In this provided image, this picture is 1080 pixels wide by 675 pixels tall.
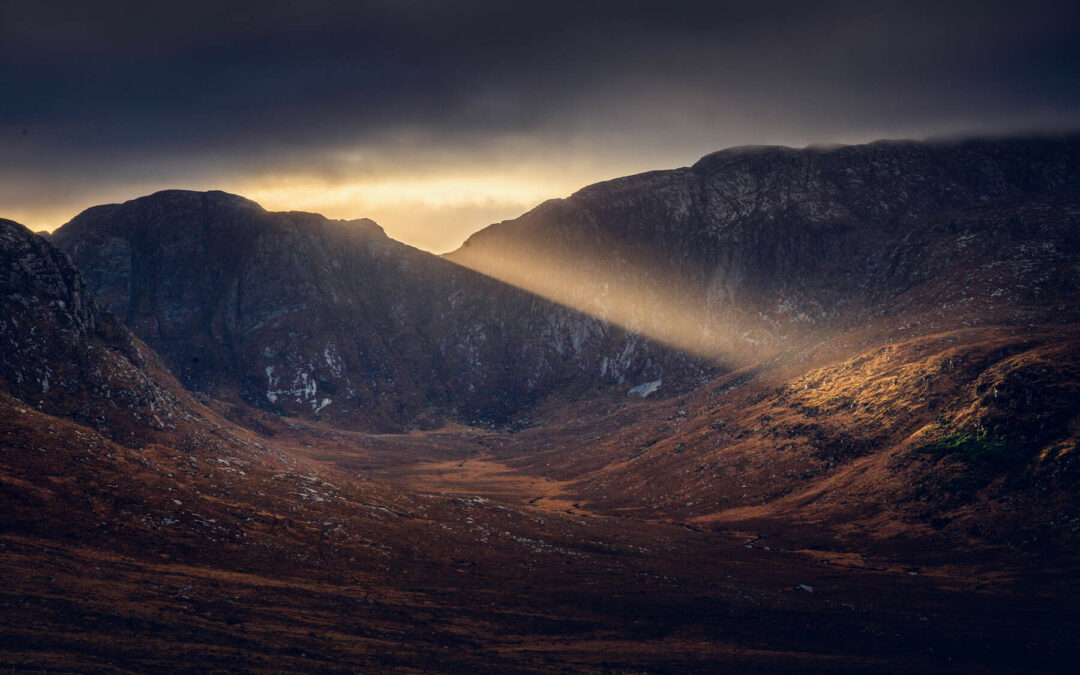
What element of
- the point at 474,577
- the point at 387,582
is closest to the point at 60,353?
the point at 387,582

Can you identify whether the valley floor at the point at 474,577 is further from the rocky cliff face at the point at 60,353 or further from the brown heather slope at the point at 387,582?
the rocky cliff face at the point at 60,353

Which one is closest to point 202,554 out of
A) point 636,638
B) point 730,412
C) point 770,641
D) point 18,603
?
point 18,603

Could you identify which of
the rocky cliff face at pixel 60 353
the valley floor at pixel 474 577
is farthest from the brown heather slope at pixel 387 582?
the rocky cliff face at pixel 60 353

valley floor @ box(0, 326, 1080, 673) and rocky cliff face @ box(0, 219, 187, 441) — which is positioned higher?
rocky cliff face @ box(0, 219, 187, 441)

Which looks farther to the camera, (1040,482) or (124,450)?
(1040,482)

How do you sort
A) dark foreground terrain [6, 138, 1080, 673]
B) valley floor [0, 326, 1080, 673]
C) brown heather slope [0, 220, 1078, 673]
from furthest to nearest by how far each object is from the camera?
Answer: dark foreground terrain [6, 138, 1080, 673] < valley floor [0, 326, 1080, 673] < brown heather slope [0, 220, 1078, 673]

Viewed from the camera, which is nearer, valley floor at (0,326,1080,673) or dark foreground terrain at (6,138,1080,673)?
valley floor at (0,326,1080,673)

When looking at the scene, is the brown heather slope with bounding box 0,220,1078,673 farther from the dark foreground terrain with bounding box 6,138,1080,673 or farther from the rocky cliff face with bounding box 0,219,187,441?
the rocky cliff face with bounding box 0,219,187,441

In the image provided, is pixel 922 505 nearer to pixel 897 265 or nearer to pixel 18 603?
pixel 18 603

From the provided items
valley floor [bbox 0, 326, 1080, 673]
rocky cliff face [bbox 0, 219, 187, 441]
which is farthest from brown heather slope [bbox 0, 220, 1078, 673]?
rocky cliff face [bbox 0, 219, 187, 441]
